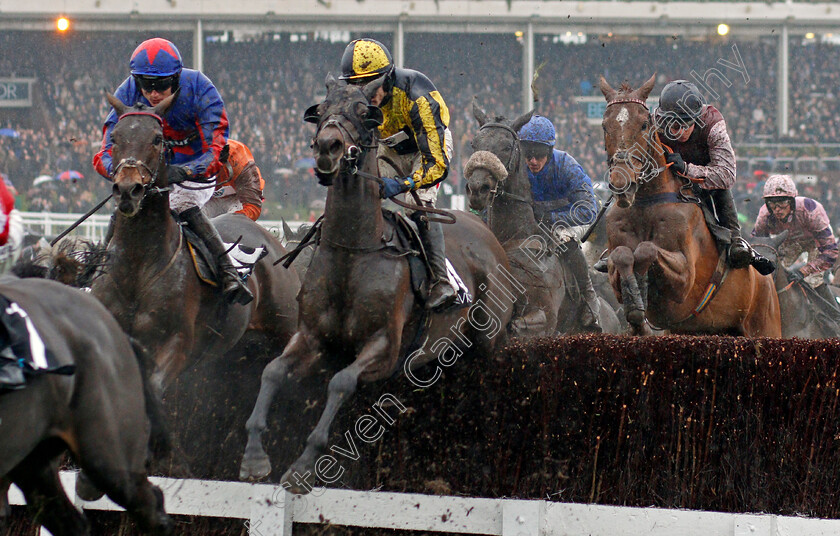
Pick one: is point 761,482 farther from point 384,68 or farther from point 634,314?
point 384,68

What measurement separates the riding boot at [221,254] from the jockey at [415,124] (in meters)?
0.98

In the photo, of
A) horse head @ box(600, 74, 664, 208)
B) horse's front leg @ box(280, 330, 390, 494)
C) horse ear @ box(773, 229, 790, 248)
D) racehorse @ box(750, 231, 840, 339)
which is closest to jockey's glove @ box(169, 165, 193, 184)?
horse's front leg @ box(280, 330, 390, 494)

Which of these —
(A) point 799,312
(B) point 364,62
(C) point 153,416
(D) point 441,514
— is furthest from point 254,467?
(A) point 799,312

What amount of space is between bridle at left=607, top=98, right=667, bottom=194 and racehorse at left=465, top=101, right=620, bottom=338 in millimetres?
840

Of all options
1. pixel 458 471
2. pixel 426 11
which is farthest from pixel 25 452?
pixel 426 11

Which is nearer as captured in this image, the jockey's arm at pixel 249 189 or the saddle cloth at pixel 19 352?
the saddle cloth at pixel 19 352

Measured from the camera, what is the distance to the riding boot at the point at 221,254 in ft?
18.8

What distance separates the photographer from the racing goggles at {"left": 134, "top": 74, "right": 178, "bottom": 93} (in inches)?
224

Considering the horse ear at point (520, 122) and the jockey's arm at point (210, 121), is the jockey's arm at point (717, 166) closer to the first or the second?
the horse ear at point (520, 122)

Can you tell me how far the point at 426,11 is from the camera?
2922 cm

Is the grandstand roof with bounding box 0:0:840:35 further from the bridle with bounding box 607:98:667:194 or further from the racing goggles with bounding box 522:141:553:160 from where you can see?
the bridle with bounding box 607:98:667:194

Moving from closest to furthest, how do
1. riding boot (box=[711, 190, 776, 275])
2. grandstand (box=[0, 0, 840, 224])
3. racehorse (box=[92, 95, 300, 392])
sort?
racehorse (box=[92, 95, 300, 392]) → riding boot (box=[711, 190, 776, 275]) → grandstand (box=[0, 0, 840, 224])

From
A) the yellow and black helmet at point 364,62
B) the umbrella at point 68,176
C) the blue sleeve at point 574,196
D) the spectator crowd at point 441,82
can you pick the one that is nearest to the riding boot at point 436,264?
the yellow and black helmet at point 364,62

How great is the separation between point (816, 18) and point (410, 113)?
91.8 feet
